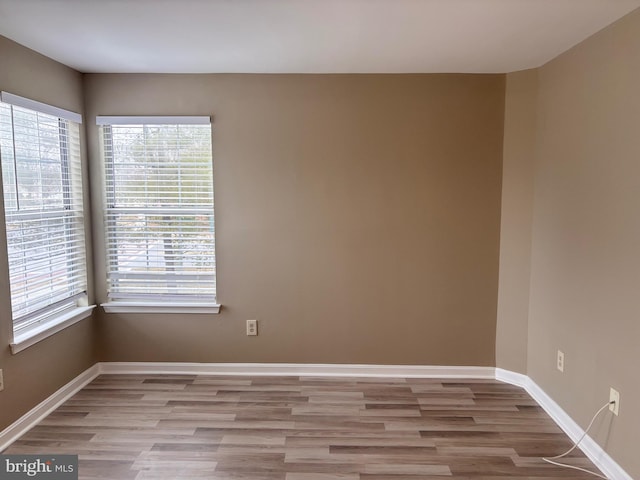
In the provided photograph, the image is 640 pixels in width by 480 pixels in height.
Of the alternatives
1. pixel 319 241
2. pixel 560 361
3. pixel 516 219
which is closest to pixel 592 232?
pixel 516 219

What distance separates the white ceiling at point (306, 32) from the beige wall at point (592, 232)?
0.79 ft

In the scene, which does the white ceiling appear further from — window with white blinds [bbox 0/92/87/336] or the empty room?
window with white blinds [bbox 0/92/87/336]

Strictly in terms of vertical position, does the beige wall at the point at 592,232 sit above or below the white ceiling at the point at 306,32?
below

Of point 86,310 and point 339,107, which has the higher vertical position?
point 339,107

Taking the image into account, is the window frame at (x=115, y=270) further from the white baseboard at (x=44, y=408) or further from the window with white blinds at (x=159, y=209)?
the white baseboard at (x=44, y=408)

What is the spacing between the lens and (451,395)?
116 inches

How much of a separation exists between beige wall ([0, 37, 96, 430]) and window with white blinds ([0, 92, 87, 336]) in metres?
0.08

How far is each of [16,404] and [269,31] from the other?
8.26 feet

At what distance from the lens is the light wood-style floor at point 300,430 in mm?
2178

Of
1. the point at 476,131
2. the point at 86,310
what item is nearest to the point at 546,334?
the point at 476,131

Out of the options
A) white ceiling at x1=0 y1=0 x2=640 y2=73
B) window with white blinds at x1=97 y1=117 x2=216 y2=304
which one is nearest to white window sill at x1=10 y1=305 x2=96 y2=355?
window with white blinds at x1=97 y1=117 x2=216 y2=304

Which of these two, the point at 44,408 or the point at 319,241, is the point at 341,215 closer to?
the point at 319,241

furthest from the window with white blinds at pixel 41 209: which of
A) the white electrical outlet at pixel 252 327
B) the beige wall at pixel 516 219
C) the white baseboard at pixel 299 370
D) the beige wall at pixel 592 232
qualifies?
the beige wall at pixel 592 232

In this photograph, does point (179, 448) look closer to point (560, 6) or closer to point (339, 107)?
point (339, 107)
